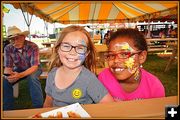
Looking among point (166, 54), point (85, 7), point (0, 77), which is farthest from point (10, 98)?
point (166, 54)

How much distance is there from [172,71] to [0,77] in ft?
16.4

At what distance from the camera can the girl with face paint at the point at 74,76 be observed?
1194mm

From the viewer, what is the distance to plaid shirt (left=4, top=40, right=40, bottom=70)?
9.04ft

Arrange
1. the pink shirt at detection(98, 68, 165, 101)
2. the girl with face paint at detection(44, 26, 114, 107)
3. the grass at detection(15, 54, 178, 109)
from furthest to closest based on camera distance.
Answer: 1. the grass at detection(15, 54, 178, 109)
2. the pink shirt at detection(98, 68, 165, 101)
3. the girl with face paint at detection(44, 26, 114, 107)

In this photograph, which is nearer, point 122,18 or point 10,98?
point 10,98

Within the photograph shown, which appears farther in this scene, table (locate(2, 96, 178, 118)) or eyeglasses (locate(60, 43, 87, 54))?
eyeglasses (locate(60, 43, 87, 54))

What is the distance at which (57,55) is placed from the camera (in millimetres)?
1395

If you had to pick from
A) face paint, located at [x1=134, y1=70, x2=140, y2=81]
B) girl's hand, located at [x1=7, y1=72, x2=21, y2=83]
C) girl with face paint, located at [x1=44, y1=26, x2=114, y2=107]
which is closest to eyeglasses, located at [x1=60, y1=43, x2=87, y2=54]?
girl with face paint, located at [x1=44, y1=26, x2=114, y2=107]

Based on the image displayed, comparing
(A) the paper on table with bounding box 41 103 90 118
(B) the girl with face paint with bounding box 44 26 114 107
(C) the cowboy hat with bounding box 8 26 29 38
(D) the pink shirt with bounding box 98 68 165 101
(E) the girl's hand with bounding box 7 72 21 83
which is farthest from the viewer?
(C) the cowboy hat with bounding box 8 26 29 38

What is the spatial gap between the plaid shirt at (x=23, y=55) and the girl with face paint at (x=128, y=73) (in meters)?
1.56

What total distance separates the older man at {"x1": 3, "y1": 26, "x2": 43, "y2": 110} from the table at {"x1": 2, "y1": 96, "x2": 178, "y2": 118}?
5.59 ft

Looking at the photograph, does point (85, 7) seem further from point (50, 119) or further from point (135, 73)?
point (50, 119)

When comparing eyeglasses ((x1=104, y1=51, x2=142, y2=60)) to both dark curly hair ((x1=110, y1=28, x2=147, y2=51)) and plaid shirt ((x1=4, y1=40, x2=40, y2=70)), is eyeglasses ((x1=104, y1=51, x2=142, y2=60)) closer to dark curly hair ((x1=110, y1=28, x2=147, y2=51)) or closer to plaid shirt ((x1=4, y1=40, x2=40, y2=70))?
dark curly hair ((x1=110, y1=28, x2=147, y2=51))

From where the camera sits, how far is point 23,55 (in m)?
2.78
